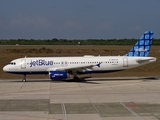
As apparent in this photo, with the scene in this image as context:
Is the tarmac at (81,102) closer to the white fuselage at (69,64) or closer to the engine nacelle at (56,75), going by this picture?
the engine nacelle at (56,75)

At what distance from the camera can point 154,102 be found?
87.2 ft

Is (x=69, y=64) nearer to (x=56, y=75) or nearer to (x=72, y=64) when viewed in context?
(x=72, y=64)

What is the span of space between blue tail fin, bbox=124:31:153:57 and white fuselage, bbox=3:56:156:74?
1.34 m

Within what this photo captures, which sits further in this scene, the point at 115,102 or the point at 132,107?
the point at 115,102

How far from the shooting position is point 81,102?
26750mm

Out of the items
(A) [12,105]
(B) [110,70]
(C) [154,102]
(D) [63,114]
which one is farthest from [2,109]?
(B) [110,70]

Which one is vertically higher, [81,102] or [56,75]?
[56,75]

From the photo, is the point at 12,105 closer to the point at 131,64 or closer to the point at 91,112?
the point at 91,112

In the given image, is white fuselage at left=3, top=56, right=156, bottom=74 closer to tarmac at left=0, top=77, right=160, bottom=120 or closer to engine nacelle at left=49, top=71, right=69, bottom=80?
engine nacelle at left=49, top=71, right=69, bottom=80

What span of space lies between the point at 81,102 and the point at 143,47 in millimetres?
20454

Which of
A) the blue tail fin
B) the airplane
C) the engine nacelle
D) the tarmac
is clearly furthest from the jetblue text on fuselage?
the blue tail fin

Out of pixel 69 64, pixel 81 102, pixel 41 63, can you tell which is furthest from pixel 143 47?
pixel 81 102

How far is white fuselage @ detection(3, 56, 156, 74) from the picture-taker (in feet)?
139

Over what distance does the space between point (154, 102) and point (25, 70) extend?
1978cm
